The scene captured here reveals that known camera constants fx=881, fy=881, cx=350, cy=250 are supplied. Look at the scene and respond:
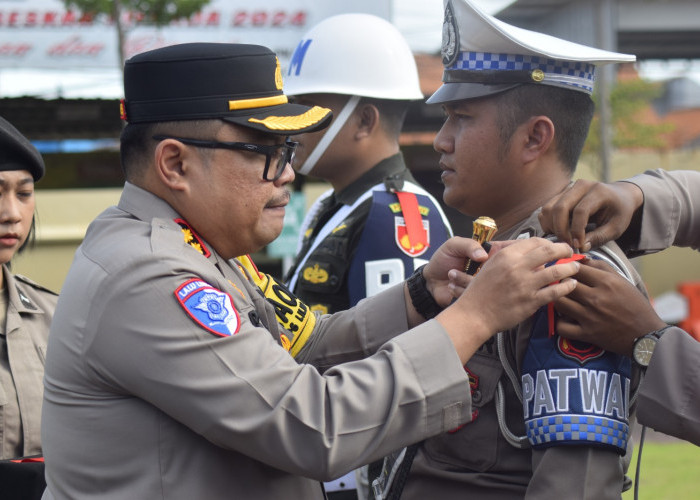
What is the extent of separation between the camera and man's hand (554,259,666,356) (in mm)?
1973

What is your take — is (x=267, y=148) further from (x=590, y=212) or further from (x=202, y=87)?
(x=590, y=212)

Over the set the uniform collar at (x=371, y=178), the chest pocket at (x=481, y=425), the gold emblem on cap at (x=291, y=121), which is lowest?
the uniform collar at (x=371, y=178)

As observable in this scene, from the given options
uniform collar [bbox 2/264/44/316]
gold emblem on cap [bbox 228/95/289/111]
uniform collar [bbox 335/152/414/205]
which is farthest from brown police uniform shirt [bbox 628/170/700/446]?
uniform collar [bbox 2/264/44/316]

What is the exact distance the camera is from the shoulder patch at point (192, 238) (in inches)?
83.7

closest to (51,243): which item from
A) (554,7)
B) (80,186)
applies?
(80,186)

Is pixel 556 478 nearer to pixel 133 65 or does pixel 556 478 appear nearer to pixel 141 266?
pixel 141 266

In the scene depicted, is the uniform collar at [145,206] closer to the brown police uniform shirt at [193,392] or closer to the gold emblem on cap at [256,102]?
the brown police uniform shirt at [193,392]

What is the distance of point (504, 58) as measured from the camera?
7.63ft

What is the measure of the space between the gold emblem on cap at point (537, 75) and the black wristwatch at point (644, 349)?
726mm

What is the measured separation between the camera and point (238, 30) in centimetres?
1480

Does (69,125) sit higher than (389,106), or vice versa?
(389,106)

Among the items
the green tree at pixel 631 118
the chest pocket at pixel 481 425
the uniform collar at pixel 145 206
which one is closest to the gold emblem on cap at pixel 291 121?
the uniform collar at pixel 145 206

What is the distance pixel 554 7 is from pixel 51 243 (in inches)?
493

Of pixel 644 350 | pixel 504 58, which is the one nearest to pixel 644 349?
pixel 644 350
